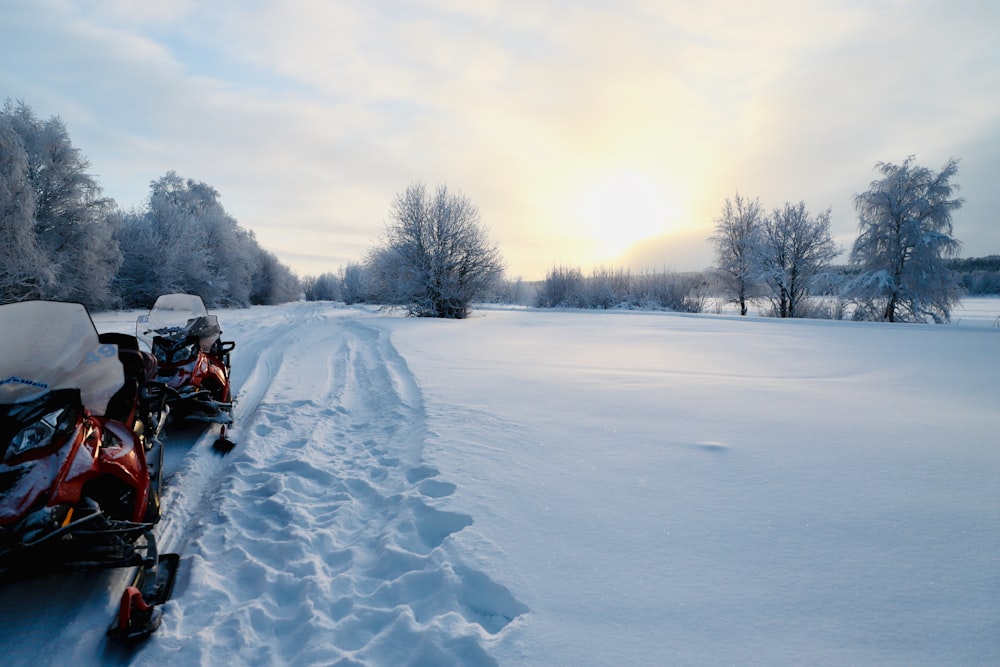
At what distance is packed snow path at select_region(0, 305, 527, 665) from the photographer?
6.25ft

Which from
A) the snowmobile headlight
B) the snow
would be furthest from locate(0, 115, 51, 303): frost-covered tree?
the snowmobile headlight

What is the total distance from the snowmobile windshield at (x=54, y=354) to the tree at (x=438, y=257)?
22.4 metres

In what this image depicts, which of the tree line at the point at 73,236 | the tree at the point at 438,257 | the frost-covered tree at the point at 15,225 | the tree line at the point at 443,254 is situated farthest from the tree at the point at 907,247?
the frost-covered tree at the point at 15,225

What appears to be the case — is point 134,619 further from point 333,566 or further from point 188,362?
point 188,362

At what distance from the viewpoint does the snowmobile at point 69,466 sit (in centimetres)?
187

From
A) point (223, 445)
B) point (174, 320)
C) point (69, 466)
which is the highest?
point (174, 320)

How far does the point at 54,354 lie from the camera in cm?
244

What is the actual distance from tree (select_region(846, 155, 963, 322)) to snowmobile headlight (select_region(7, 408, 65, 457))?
95.0 feet

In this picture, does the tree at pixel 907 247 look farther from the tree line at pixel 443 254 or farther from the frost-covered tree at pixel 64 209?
the frost-covered tree at pixel 64 209

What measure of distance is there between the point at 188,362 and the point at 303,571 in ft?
11.5

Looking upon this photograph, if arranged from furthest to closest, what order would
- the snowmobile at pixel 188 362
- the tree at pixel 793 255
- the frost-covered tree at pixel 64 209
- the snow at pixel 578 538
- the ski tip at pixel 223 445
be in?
1. the tree at pixel 793 255
2. the frost-covered tree at pixel 64 209
3. the snowmobile at pixel 188 362
4. the ski tip at pixel 223 445
5. the snow at pixel 578 538

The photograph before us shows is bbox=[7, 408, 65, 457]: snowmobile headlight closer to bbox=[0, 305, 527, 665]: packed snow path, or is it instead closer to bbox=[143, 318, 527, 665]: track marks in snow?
bbox=[0, 305, 527, 665]: packed snow path

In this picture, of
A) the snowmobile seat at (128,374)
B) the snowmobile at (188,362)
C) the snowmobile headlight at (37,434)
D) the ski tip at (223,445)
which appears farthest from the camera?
the snowmobile at (188,362)

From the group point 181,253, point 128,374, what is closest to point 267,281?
point 181,253
